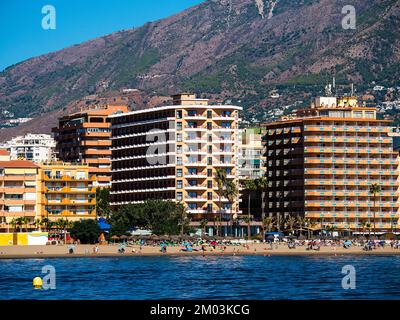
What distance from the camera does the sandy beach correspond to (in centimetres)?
17588

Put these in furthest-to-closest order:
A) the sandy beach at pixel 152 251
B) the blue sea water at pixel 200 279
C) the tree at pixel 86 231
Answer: the tree at pixel 86 231 → the sandy beach at pixel 152 251 → the blue sea water at pixel 200 279

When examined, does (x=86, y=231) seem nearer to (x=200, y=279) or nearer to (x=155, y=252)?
(x=155, y=252)

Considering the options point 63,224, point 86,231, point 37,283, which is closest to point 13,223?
point 63,224

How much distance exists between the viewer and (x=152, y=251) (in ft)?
611

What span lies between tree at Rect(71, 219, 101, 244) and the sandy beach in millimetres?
4038

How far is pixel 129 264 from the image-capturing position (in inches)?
5960

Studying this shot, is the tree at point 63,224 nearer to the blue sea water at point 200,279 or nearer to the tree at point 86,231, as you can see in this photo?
the tree at point 86,231

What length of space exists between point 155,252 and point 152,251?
6.09 ft

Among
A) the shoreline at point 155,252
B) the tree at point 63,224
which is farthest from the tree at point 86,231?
the shoreline at point 155,252

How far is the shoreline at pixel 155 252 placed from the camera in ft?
575

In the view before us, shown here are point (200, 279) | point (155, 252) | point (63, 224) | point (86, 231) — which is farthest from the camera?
point (63, 224)
